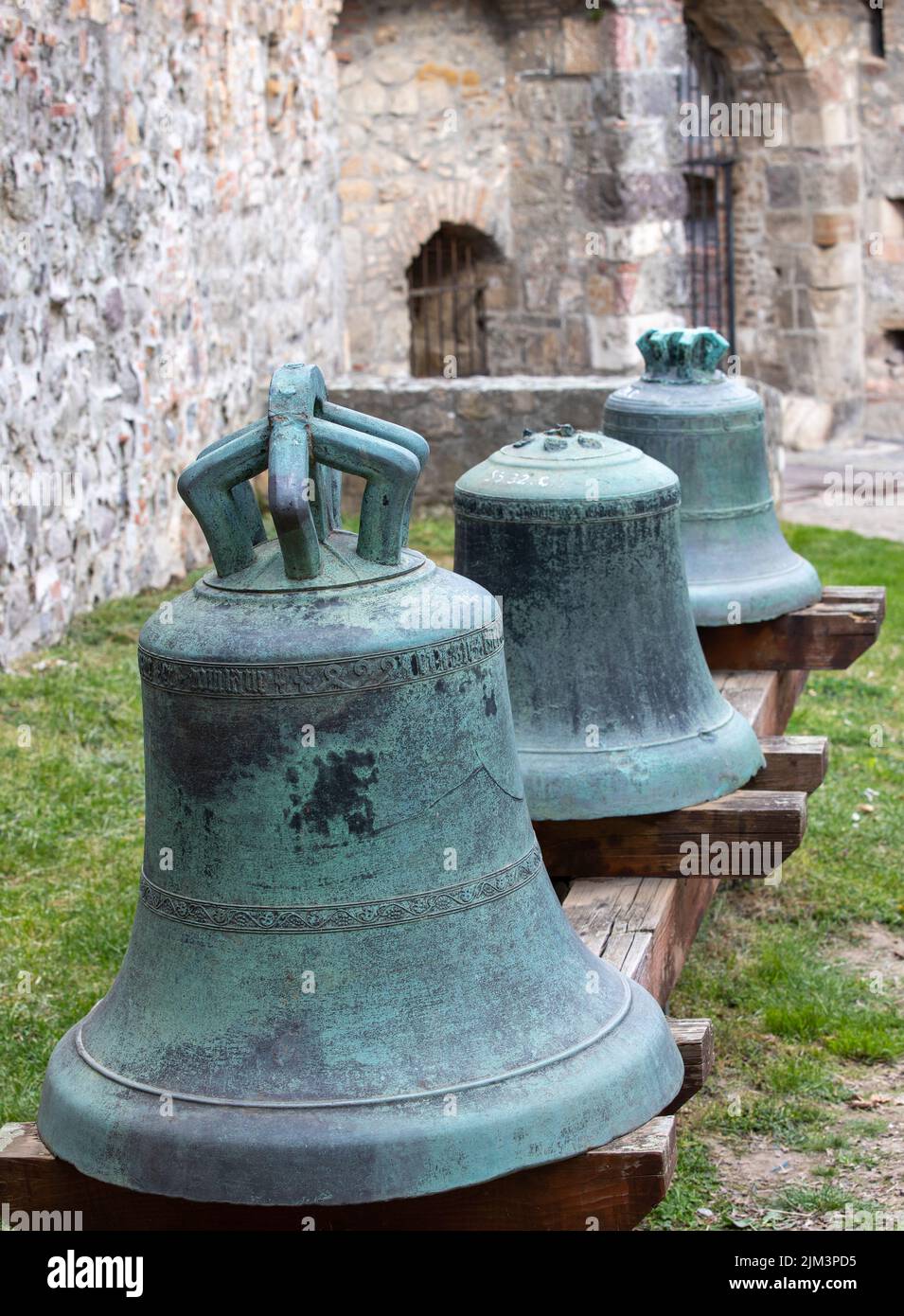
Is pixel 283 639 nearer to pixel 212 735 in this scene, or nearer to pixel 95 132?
pixel 212 735

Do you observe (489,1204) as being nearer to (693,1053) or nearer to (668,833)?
(693,1053)

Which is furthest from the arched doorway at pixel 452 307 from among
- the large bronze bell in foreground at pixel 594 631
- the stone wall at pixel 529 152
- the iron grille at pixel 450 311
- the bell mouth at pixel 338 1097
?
the bell mouth at pixel 338 1097

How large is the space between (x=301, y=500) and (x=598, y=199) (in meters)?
9.56

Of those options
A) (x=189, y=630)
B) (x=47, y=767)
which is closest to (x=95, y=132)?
(x=47, y=767)

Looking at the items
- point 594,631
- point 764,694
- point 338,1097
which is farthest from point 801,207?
point 338,1097

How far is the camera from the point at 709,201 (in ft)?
43.2

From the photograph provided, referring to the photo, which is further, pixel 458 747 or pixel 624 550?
pixel 624 550

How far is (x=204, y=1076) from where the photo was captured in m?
2.08

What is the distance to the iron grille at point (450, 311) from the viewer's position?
39.0 feet

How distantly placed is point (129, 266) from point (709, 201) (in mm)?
7290

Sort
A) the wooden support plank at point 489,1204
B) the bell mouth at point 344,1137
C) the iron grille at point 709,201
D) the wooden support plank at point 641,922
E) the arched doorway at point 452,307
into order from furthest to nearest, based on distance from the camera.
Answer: the iron grille at point 709,201
the arched doorway at point 452,307
the wooden support plank at point 641,922
the wooden support plank at point 489,1204
the bell mouth at point 344,1137

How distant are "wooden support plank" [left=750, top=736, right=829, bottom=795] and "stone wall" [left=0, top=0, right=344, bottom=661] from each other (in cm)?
302

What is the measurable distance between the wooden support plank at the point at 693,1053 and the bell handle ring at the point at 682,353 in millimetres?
2184

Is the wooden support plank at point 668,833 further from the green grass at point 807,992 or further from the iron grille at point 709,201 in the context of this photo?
the iron grille at point 709,201
